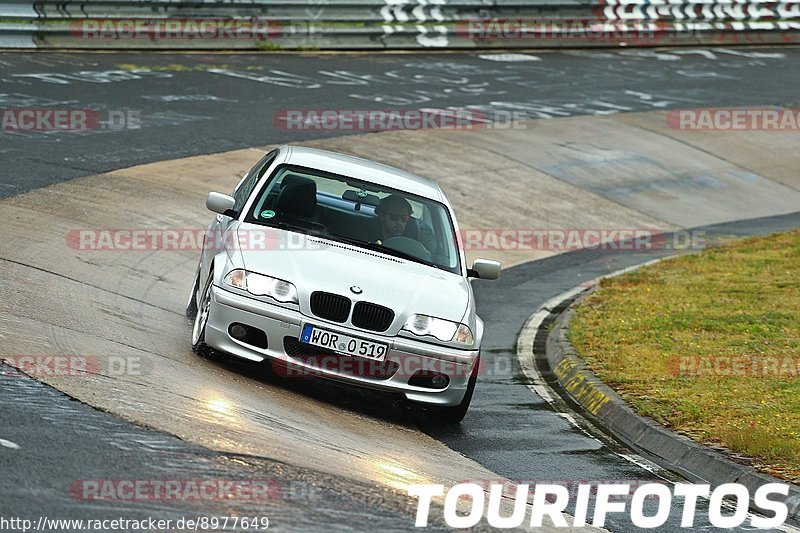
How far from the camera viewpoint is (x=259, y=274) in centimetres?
880

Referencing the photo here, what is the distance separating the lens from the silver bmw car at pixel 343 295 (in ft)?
28.5

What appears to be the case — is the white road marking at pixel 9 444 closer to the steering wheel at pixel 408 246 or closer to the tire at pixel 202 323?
the tire at pixel 202 323

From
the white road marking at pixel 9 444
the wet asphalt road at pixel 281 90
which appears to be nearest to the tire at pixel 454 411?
the white road marking at pixel 9 444

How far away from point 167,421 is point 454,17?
2266 cm

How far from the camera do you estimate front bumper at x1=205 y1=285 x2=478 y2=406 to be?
28.4 ft

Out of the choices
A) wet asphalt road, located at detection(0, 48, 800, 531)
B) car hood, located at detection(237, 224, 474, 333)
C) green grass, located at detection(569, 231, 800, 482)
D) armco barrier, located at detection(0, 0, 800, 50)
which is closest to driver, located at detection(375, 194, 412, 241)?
car hood, located at detection(237, 224, 474, 333)

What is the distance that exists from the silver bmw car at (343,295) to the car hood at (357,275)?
0.03 ft

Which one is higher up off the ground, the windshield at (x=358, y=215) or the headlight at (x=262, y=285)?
the windshield at (x=358, y=215)

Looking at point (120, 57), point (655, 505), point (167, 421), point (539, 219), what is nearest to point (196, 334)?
point (167, 421)

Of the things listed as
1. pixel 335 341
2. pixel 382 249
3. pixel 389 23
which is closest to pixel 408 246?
pixel 382 249

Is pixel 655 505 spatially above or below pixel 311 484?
below

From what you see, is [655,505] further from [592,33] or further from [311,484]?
[592,33]

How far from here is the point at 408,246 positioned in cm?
985

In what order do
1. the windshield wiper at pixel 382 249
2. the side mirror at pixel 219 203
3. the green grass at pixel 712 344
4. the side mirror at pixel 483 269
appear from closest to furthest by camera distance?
the green grass at pixel 712 344
the windshield wiper at pixel 382 249
the side mirror at pixel 219 203
the side mirror at pixel 483 269
